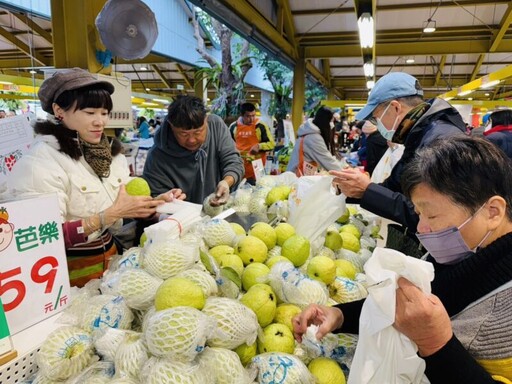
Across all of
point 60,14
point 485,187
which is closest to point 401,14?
point 60,14

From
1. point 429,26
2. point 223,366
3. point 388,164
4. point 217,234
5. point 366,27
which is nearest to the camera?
point 223,366

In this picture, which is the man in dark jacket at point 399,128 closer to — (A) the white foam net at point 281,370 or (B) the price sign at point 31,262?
(A) the white foam net at point 281,370

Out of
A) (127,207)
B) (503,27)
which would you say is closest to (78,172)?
(127,207)

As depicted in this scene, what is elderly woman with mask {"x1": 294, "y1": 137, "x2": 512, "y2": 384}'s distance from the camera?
0.89 metres

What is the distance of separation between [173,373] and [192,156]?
2276 millimetres

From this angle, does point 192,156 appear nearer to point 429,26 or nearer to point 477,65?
point 429,26

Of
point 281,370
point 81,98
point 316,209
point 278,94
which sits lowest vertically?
point 281,370

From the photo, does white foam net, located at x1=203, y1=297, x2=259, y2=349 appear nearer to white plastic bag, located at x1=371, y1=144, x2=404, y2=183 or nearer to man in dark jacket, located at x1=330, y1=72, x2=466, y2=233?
man in dark jacket, located at x1=330, y1=72, x2=466, y2=233

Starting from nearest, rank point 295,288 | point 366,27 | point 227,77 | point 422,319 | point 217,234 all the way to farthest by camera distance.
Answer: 1. point 422,319
2. point 295,288
3. point 217,234
4. point 366,27
5. point 227,77

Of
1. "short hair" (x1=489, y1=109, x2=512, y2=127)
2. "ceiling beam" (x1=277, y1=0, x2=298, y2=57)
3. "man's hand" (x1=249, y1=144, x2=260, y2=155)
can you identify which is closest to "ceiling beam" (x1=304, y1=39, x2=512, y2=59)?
"ceiling beam" (x1=277, y1=0, x2=298, y2=57)

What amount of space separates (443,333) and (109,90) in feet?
6.45

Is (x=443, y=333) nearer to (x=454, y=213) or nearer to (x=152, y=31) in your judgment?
(x=454, y=213)

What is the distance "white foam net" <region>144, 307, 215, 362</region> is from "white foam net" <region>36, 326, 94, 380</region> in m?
0.24

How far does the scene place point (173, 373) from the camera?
3.06 feet
